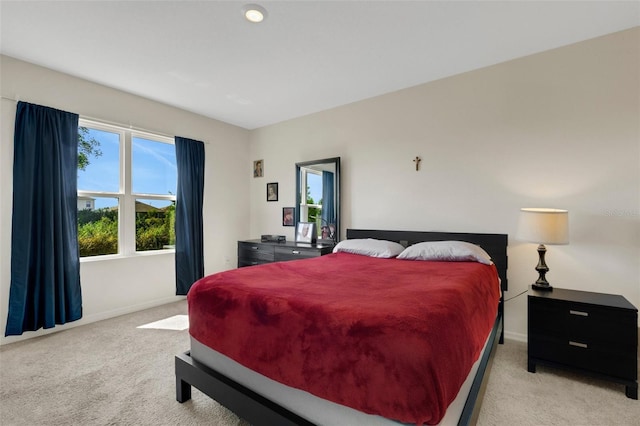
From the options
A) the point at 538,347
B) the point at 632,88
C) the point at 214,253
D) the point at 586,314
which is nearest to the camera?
the point at 586,314

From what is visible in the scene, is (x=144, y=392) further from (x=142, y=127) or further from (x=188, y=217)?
(x=142, y=127)

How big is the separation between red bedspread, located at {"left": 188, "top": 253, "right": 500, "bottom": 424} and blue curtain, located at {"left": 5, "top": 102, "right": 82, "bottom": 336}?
2.07 meters

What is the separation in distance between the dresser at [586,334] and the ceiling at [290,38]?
6.80ft

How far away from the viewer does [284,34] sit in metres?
2.39

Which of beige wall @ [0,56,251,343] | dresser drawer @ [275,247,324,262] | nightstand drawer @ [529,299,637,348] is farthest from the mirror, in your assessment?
nightstand drawer @ [529,299,637,348]

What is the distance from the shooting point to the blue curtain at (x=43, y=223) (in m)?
2.73

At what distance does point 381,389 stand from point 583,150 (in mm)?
2735

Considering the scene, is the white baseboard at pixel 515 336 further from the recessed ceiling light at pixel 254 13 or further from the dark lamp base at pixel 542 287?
the recessed ceiling light at pixel 254 13

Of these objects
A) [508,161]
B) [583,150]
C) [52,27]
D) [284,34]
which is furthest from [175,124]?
[583,150]

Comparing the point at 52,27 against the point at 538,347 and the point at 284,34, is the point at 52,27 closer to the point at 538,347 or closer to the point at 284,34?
the point at 284,34

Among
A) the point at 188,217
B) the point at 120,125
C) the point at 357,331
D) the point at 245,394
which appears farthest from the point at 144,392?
the point at 120,125

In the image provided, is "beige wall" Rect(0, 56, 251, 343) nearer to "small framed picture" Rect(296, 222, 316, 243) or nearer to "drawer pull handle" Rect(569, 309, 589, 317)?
"small framed picture" Rect(296, 222, 316, 243)

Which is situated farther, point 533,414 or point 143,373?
point 143,373

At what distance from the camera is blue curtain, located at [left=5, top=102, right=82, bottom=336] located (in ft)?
8.96
